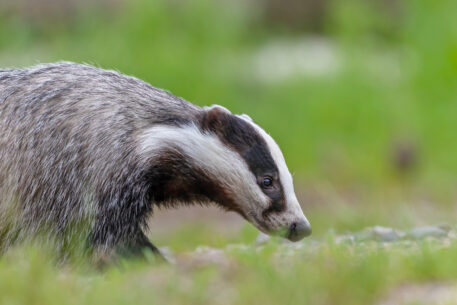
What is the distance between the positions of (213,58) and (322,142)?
4.07ft

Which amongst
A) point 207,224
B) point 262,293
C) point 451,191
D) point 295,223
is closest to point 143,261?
point 295,223

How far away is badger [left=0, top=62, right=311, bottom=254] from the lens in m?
4.71

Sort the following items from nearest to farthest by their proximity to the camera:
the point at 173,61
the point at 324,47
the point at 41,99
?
the point at 41,99 → the point at 173,61 → the point at 324,47

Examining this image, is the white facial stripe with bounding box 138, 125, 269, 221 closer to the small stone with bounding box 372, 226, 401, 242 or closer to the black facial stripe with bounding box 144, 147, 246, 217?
the black facial stripe with bounding box 144, 147, 246, 217

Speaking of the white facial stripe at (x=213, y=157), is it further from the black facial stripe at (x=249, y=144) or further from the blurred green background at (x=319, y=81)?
the blurred green background at (x=319, y=81)

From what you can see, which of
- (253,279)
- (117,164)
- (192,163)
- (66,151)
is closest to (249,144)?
(192,163)

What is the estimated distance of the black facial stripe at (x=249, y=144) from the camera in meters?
4.80

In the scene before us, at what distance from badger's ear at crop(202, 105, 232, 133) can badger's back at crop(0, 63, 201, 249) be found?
3.8 inches

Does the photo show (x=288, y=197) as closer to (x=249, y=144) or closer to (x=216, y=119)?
(x=249, y=144)

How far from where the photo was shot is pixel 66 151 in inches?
187

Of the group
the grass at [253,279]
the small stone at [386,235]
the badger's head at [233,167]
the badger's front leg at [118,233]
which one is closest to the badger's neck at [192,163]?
the badger's head at [233,167]

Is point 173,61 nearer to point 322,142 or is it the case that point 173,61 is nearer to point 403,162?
point 322,142

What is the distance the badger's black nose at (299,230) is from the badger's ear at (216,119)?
22.2 inches

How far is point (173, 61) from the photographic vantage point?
9484mm
